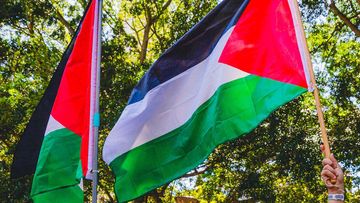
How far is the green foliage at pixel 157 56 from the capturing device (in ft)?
40.2

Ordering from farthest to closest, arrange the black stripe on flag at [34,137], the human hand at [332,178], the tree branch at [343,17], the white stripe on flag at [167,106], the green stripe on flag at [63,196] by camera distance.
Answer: the tree branch at [343,17]
the black stripe on flag at [34,137]
the green stripe on flag at [63,196]
the white stripe on flag at [167,106]
the human hand at [332,178]

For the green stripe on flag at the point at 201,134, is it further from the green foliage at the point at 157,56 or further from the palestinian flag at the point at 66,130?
the green foliage at the point at 157,56

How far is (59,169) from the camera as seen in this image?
16.7 ft

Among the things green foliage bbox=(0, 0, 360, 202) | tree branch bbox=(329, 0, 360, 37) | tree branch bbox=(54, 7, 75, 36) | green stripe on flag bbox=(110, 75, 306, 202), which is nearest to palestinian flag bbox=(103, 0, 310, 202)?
green stripe on flag bbox=(110, 75, 306, 202)

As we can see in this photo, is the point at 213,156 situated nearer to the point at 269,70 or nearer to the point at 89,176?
the point at 89,176

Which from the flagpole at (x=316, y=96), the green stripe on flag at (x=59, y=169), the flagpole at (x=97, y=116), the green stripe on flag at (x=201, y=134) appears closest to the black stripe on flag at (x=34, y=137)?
the green stripe on flag at (x=59, y=169)

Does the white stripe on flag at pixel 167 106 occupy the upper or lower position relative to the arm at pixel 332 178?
upper

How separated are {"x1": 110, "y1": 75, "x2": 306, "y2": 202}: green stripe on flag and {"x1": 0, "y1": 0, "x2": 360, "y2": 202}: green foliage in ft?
23.6

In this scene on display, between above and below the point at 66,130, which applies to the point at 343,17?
above

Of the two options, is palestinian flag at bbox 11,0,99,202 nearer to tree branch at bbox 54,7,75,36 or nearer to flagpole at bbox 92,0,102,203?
flagpole at bbox 92,0,102,203

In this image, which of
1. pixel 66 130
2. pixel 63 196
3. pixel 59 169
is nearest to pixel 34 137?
pixel 66 130

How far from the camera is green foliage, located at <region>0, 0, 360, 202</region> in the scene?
1227cm

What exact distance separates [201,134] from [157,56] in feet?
32.0

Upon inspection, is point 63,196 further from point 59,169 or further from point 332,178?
point 332,178
